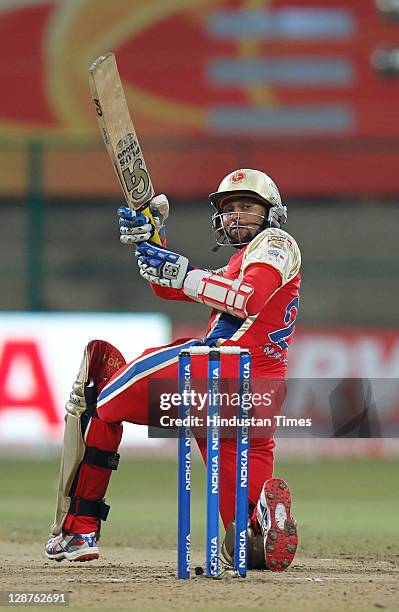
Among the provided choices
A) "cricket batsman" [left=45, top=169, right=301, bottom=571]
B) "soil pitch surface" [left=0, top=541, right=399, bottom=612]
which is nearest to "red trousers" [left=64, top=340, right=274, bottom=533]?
"cricket batsman" [left=45, top=169, right=301, bottom=571]

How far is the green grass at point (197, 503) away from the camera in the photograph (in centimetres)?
852

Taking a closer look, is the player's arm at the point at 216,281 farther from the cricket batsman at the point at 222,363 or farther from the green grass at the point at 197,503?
the green grass at the point at 197,503

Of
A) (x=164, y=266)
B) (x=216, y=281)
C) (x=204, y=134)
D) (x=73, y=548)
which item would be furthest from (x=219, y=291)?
(x=204, y=134)

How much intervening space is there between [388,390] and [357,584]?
7804 mm

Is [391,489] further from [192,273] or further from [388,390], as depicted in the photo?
[192,273]

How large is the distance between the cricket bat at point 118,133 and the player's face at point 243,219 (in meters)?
0.40

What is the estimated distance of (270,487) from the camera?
635cm

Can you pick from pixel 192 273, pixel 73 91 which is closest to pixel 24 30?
pixel 73 91

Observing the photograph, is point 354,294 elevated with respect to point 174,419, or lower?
elevated

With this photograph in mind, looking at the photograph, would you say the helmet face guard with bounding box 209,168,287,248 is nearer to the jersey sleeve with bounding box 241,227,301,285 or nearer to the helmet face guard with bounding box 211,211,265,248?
the helmet face guard with bounding box 211,211,265,248

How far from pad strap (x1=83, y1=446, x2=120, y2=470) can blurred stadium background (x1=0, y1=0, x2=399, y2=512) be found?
9.57 meters

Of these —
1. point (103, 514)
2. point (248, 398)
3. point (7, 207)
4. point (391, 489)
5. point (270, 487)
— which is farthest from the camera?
point (7, 207)

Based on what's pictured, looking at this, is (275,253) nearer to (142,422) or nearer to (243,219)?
(243,219)

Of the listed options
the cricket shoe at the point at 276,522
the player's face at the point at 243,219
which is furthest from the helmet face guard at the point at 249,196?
the cricket shoe at the point at 276,522
